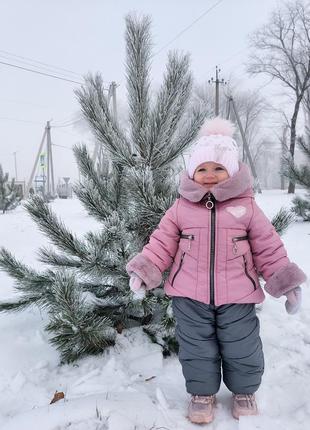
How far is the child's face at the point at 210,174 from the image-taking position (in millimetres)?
1809

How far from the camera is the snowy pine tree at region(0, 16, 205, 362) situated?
205cm

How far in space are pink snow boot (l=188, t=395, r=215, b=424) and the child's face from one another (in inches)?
40.3

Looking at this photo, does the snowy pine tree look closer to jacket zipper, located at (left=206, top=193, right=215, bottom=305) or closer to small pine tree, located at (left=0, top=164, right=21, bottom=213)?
jacket zipper, located at (left=206, top=193, right=215, bottom=305)

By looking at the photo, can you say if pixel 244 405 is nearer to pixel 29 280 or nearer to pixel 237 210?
pixel 237 210

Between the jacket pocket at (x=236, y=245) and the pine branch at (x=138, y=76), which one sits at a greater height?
the pine branch at (x=138, y=76)

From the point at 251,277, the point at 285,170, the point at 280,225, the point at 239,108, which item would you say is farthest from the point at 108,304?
the point at 239,108

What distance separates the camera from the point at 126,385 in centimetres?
196

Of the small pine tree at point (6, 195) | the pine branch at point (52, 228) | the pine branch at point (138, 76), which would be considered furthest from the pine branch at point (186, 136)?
the small pine tree at point (6, 195)

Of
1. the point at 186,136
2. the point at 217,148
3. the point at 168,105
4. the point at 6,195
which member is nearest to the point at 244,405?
the point at 217,148

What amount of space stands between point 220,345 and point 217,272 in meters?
0.39

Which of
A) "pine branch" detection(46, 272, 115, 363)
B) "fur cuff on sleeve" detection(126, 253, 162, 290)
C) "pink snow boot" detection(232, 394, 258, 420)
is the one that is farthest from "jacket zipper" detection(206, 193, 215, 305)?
"pine branch" detection(46, 272, 115, 363)

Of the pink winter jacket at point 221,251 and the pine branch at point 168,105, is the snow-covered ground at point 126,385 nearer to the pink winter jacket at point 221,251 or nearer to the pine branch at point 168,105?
the pink winter jacket at point 221,251

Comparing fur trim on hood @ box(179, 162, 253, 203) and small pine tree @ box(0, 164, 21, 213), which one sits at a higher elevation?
fur trim on hood @ box(179, 162, 253, 203)

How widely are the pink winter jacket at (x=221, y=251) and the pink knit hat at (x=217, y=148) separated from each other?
8 cm
